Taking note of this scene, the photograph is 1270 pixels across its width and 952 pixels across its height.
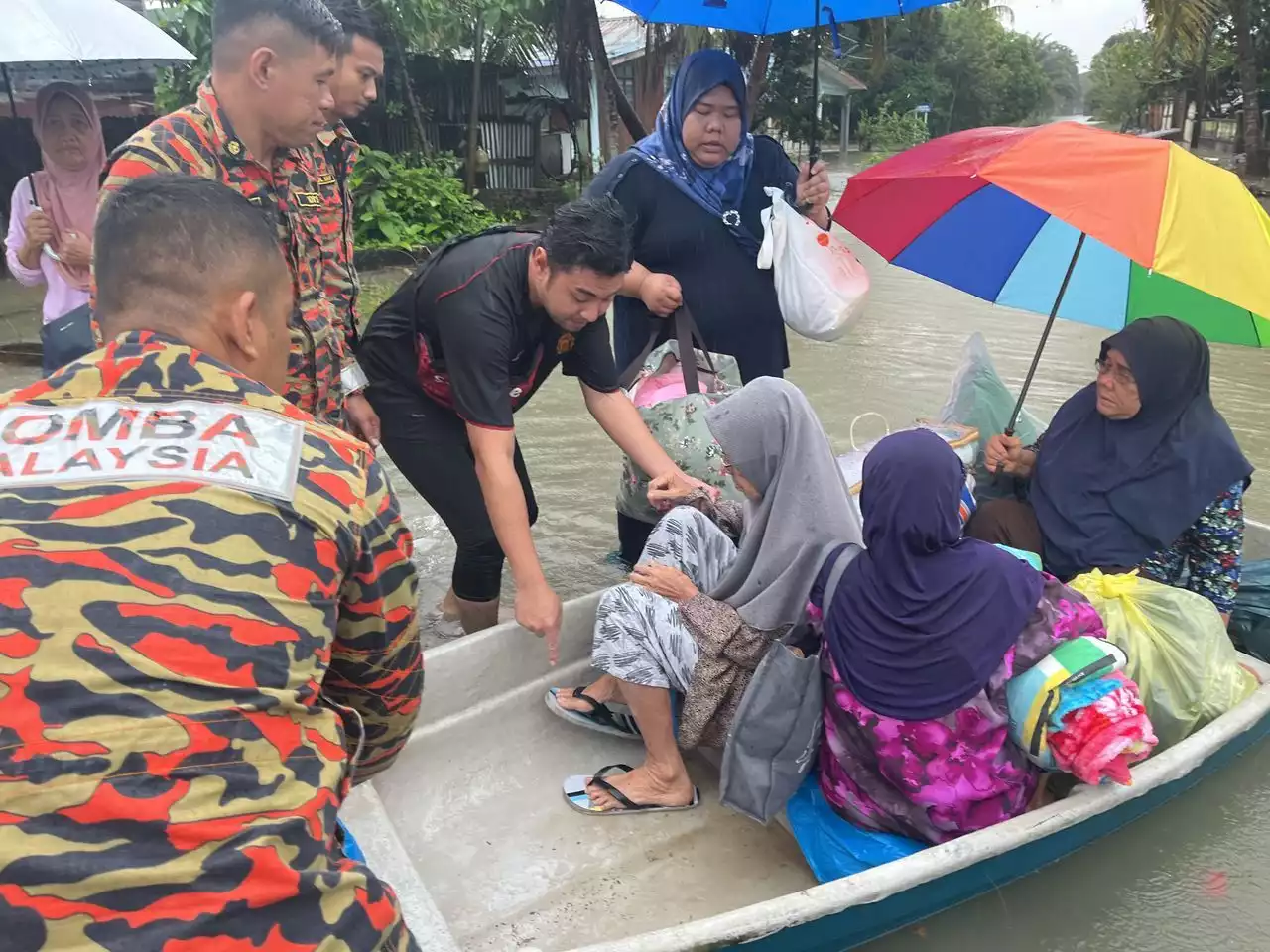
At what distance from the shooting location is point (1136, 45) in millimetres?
27547

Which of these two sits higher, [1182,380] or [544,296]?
[544,296]

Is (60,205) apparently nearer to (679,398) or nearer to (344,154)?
(344,154)

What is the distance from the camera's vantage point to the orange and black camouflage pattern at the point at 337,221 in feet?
9.02

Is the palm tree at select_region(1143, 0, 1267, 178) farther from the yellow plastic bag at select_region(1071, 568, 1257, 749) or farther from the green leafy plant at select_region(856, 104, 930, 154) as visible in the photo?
the yellow plastic bag at select_region(1071, 568, 1257, 749)

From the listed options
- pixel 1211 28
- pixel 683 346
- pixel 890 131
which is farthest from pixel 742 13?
pixel 890 131

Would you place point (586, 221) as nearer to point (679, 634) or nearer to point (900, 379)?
point (679, 634)

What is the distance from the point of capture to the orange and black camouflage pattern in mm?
2748

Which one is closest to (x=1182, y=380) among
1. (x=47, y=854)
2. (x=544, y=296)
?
(x=544, y=296)

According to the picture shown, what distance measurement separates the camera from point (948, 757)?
7.16 ft

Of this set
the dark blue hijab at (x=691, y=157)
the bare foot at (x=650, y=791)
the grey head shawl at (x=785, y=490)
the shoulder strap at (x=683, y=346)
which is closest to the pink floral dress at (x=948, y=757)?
the grey head shawl at (x=785, y=490)

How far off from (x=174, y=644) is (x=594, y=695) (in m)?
1.98

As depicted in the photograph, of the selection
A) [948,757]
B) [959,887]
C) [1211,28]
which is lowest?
[959,887]

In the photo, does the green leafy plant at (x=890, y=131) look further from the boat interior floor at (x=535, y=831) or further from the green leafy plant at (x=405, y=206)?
the boat interior floor at (x=535, y=831)

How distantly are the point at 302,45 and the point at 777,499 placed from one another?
157 cm
